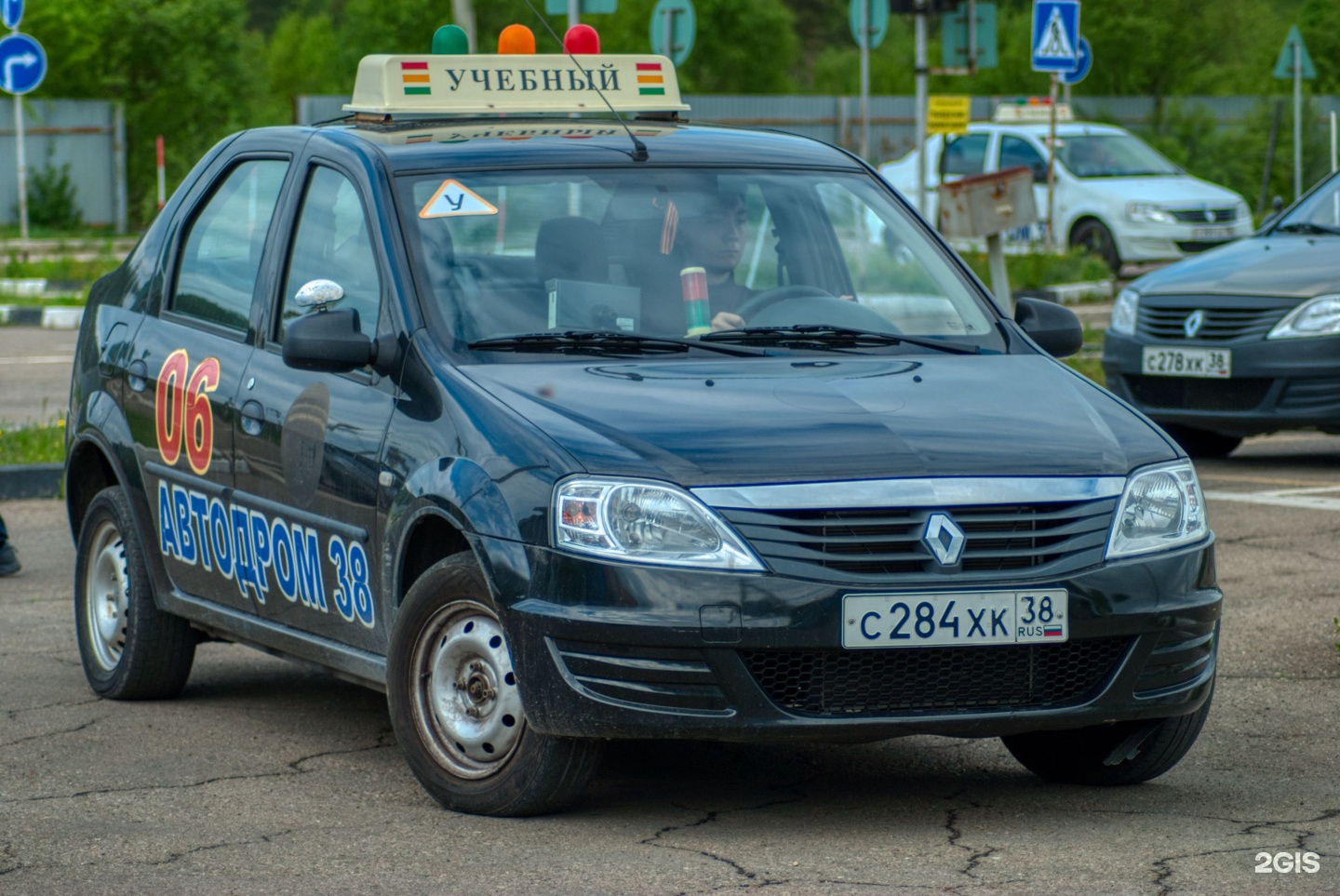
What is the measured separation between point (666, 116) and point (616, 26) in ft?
173

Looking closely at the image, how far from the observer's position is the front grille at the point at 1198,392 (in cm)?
1099

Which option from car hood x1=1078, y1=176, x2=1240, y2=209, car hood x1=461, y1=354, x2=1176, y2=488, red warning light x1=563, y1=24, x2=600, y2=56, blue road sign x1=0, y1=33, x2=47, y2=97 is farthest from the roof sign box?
car hood x1=1078, y1=176, x2=1240, y2=209

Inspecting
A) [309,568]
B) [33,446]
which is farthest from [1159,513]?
[33,446]

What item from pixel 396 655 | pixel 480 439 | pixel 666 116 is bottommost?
pixel 396 655

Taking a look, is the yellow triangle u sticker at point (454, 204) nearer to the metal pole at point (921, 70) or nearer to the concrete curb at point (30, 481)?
the concrete curb at point (30, 481)

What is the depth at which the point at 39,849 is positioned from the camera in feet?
15.2

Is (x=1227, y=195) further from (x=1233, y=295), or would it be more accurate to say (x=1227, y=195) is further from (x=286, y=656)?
(x=286, y=656)

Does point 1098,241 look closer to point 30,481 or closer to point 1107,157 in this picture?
point 1107,157

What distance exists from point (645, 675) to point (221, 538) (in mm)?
1821

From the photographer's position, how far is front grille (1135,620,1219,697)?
4.73 m

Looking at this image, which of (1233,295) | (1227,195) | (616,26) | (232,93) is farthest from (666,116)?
(616,26)

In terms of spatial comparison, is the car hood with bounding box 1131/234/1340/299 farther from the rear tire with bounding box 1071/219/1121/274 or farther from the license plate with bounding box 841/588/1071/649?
the rear tire with bounding box 1071/219/1121/274

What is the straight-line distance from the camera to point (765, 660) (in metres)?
4.49

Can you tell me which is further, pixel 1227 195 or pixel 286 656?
pixel 1227 195
